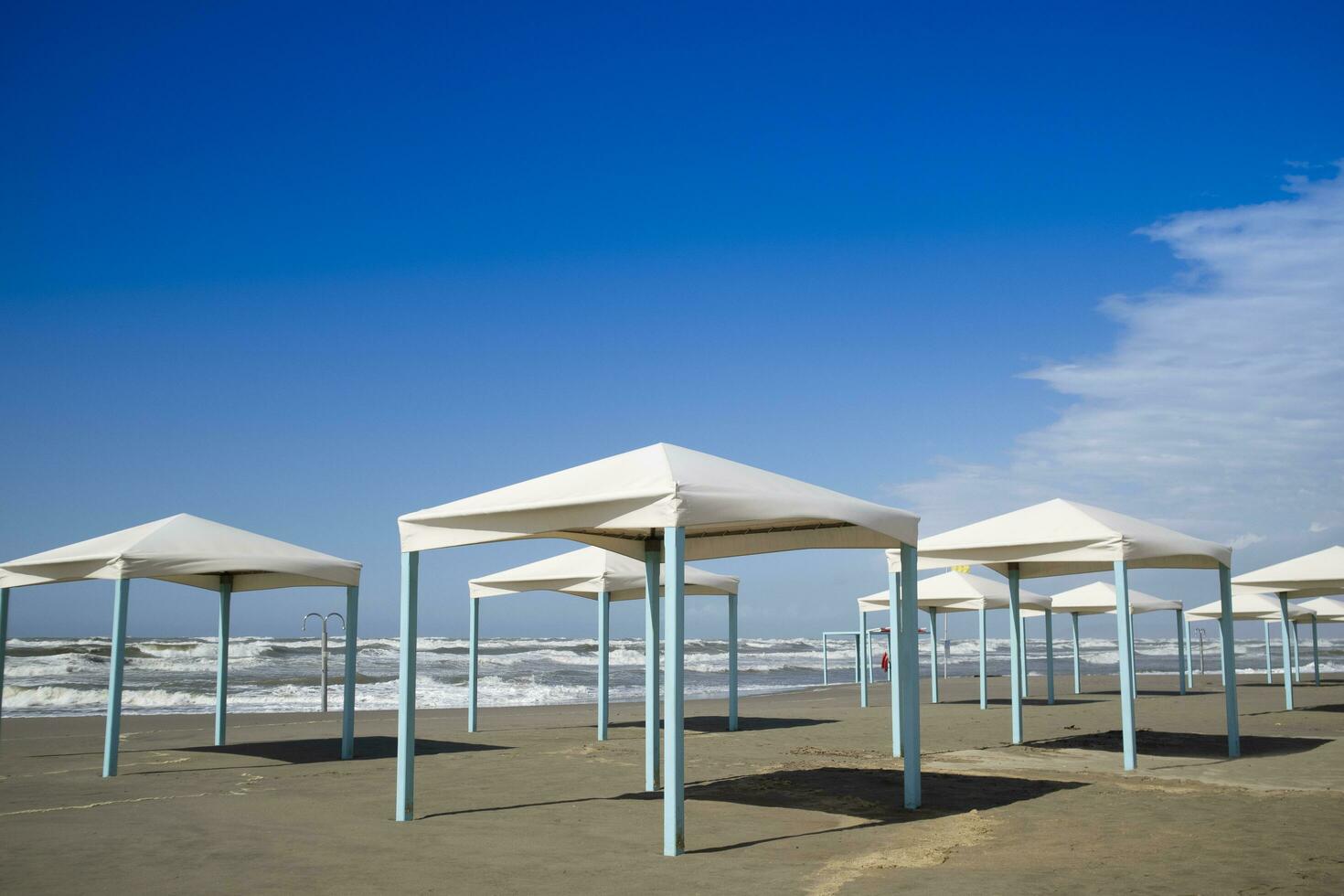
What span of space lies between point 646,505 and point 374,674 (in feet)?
117

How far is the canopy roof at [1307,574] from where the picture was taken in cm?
1661

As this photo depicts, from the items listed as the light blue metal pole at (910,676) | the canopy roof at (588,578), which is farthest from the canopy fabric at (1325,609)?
the light blue metal pole at (910,676)

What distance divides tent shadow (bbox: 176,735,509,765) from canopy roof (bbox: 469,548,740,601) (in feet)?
7.59

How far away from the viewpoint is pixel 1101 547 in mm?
10742

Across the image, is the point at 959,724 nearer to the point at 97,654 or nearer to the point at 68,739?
the point at 68,739

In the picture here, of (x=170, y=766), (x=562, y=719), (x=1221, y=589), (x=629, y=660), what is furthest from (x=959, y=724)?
(x=629, y=660)

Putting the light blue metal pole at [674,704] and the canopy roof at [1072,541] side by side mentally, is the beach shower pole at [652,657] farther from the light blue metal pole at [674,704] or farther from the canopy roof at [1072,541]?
the canopy roof at [1072,541]

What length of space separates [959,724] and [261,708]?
15511mm

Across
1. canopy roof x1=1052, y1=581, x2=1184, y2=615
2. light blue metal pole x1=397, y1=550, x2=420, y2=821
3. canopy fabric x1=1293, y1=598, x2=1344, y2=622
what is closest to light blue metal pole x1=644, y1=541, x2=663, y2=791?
light blue metal pole x1=397, y1=550, x2=420, y2=821

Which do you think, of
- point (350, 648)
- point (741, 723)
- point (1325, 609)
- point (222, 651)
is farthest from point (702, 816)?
point (1325, 609)

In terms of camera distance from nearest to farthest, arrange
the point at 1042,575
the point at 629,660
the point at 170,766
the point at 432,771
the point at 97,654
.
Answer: the point at 432,771, the point at 170,766, the point at 1042,575, the point at 97,654, the point at 629,660

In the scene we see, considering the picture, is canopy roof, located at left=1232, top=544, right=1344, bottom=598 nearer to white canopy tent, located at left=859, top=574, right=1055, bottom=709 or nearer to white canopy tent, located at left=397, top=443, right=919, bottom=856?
white canopy tent, located at left=859, top=574, right=1055, bottom=709

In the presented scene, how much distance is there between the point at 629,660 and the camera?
53.8 metres

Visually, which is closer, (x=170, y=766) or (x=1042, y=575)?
(x=170, y=766)
